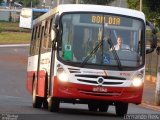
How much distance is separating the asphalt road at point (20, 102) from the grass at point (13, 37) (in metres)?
5.04

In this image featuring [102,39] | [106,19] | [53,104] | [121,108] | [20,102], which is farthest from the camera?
[20,102]

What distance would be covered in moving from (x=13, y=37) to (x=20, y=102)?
1962 inches

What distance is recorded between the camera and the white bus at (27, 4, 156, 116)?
19141mm

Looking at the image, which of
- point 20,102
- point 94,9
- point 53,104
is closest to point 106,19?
point 94,9

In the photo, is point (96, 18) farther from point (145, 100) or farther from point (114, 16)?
point (145, 100)

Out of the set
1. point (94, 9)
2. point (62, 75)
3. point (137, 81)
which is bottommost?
point (137, 81)

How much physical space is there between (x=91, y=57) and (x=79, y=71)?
0.54 m

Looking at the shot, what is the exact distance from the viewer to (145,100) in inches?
1297

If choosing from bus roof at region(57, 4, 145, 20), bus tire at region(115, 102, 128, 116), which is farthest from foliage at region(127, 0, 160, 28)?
bus roof at region(57, 4, 145, 20)

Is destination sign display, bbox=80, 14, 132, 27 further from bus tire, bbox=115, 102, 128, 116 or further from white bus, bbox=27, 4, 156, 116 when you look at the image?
bus tire, bbox=115, 102, 128, 116

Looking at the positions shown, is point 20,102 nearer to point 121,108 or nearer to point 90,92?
point 121,108

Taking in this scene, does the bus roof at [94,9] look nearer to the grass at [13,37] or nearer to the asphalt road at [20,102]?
the asphalt road at [20,102]

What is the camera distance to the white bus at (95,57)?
1914 cm

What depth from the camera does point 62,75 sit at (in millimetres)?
19203
